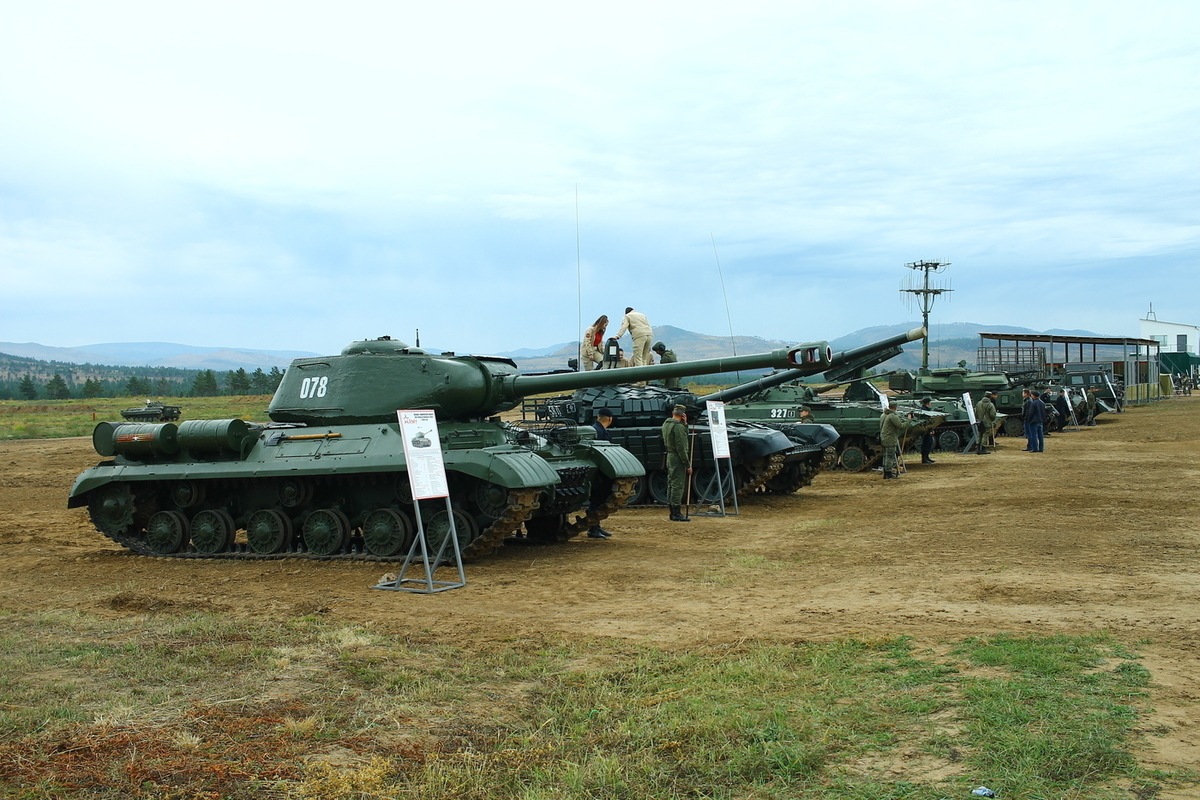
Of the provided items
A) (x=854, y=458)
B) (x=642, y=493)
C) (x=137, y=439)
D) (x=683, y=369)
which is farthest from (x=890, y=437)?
(x=137, y=439)

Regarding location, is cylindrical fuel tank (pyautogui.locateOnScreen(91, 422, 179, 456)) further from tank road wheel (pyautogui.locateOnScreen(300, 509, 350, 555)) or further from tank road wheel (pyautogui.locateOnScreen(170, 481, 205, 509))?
tank road wheel (pyautogui.locateOnScreen(300, 509, 350, 555))

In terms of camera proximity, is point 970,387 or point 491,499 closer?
point 491,499

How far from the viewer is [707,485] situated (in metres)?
18.5

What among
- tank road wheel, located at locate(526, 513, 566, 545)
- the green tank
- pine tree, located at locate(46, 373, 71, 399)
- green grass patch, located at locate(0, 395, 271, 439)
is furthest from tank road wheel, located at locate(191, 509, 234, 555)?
pine tree, located at locate(46, 373, 71, 399)

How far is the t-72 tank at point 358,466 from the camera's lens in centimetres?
1180

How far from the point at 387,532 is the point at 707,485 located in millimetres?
7725

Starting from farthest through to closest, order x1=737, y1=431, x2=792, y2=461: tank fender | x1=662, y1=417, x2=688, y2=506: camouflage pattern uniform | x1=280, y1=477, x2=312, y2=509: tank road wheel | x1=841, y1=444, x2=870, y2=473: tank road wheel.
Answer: x1=841, y1=444, x2=870, y2=473: tank road wheel → x1=737, y1=431, x2=792, y2=461: tank fender → x1=662, y1=417, x2=688, y2=506: camouflage pattern uniform → x1=280, y1=477, x2=312, y2=509: tank road wheel

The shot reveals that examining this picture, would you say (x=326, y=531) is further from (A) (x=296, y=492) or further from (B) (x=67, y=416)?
(B) (x=67, y=416)

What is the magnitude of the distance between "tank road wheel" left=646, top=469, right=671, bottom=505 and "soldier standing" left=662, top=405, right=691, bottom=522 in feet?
6.31

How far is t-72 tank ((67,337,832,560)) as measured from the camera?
11.8m

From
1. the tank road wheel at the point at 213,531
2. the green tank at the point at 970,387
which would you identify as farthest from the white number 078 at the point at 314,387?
the green tank at the point at 970,387

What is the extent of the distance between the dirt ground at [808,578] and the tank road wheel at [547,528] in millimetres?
572

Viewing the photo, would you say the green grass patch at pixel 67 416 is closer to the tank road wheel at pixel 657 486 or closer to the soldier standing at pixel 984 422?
the tank road wheel at pixel 657 486

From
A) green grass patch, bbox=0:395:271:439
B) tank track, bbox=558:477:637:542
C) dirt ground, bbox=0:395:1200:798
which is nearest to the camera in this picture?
dirt ground, bbox=0:395:1200:798
